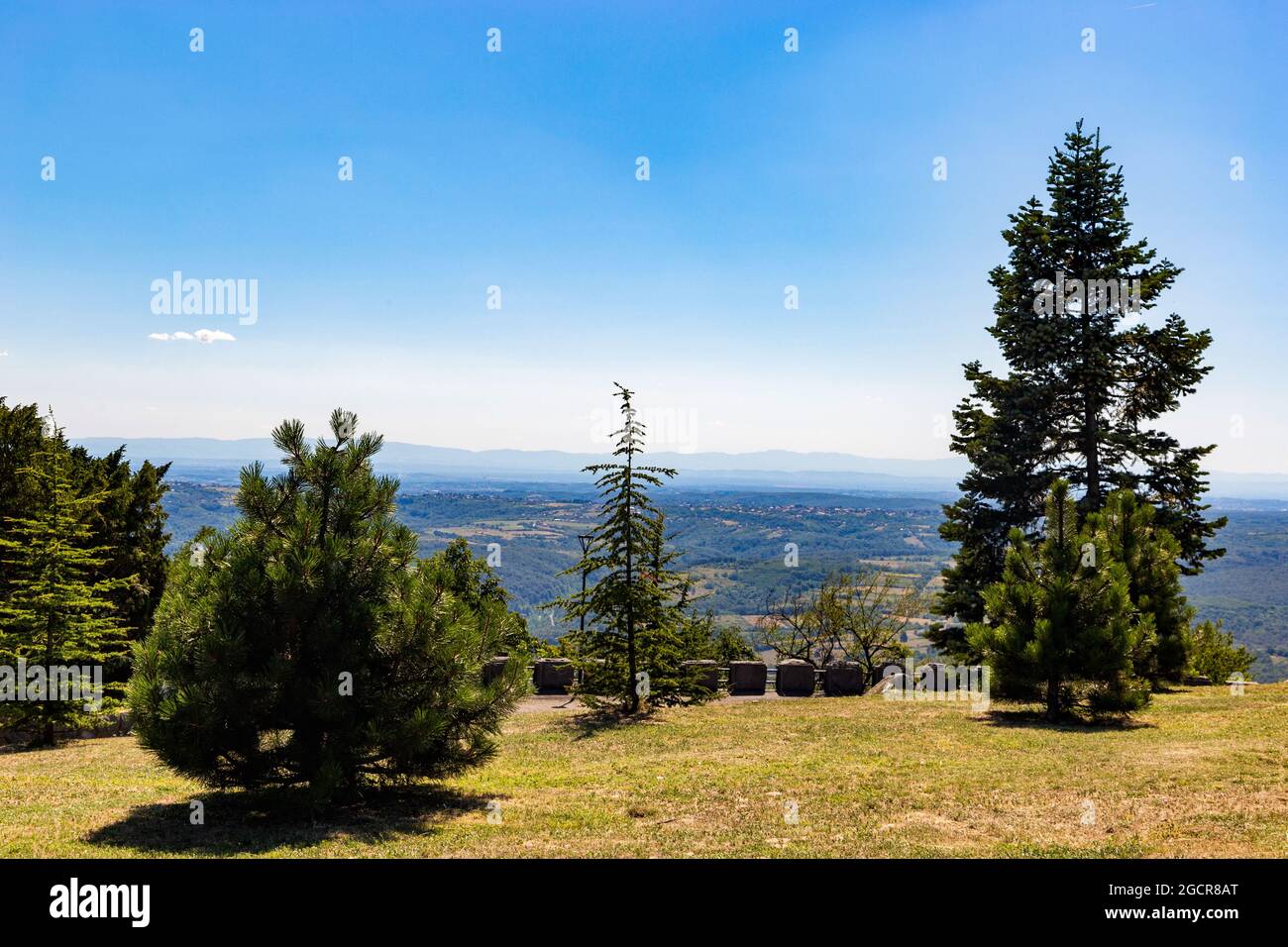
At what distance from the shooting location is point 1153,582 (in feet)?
64.2

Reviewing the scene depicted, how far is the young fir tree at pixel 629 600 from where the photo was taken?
19938mm

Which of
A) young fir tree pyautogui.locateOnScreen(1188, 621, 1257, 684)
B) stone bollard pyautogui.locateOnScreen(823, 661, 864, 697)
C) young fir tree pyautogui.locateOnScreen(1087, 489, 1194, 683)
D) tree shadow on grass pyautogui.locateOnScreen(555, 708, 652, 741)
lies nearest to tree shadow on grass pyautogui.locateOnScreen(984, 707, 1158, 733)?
young fir tree pyautogui.locateOnScreen(1087, 489, 1194, 683)

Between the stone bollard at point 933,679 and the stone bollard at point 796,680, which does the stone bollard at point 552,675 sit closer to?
the stone bollard at point 796,680

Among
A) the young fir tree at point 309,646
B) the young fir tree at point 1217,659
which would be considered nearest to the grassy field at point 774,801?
the young fir tree at point 309,646

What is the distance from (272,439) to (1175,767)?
42.3ft

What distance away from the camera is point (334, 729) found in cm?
928

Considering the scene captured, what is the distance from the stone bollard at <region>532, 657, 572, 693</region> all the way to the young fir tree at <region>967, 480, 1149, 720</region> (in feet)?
43.7

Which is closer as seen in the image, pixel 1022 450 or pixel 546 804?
pixel 546 804

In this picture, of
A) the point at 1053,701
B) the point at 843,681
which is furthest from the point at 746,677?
the point at 1053,701

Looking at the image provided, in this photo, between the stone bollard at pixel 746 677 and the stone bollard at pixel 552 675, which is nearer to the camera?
the stone bollard at pixel 552 675

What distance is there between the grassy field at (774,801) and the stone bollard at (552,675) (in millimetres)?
9203

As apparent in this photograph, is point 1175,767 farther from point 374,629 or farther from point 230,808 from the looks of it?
point 230,808
